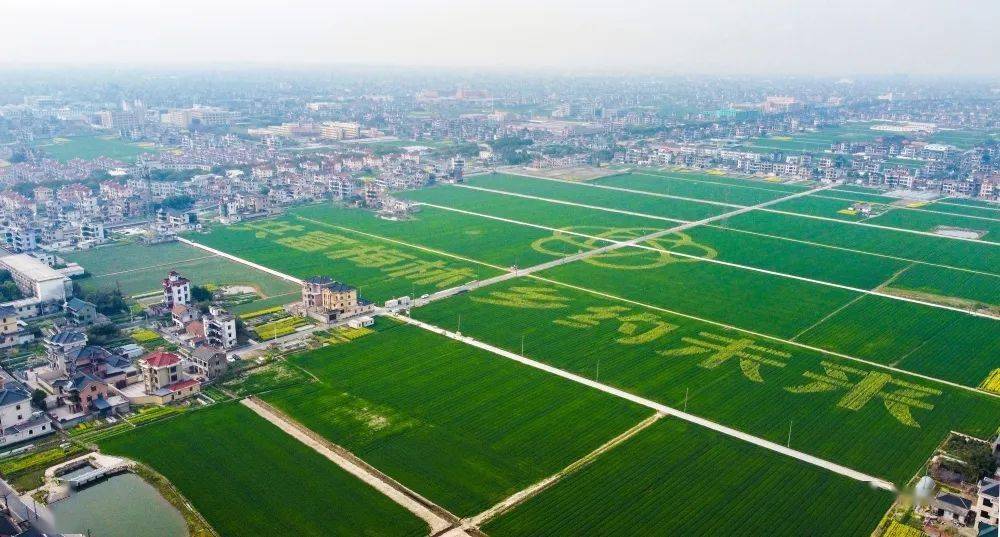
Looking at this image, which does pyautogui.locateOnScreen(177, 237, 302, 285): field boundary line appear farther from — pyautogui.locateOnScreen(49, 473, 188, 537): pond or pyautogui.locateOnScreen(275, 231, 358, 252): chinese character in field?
pyautogui.locateOnScreen(49, 473, 188, 537): pond

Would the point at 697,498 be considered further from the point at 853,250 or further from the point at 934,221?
the point at 934,221

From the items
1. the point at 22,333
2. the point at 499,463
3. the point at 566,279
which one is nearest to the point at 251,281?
the point at 22,333

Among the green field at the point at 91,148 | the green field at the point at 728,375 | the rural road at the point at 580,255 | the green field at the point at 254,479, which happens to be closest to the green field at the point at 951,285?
the green field at the point at 728,375

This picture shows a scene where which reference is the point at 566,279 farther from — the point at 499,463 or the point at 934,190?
the point at 934,190

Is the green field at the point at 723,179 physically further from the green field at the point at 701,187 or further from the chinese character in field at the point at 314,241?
the chinese character in field at the point at 314,241

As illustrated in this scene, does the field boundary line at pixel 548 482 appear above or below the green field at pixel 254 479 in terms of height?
above

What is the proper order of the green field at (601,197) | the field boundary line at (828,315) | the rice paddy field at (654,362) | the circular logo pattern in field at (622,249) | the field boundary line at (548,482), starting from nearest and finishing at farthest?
the field boundary line at (548,482), the rice paddy field at (654,362), the field boundary line at (828,315), the circular logo pattern in field at (622,249), the green field at (601,197)
